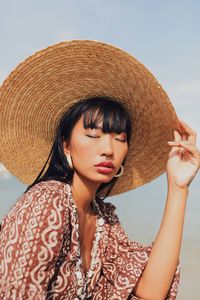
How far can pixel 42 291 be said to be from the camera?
7.37 ft

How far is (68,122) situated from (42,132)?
295 mm

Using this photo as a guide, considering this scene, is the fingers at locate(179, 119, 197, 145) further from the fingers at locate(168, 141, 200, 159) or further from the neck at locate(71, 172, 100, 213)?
the neck at locate(71, 172, 100, 213)

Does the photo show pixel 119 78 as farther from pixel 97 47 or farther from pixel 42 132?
pixel 42 132

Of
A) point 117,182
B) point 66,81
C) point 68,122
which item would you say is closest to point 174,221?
point 117,182

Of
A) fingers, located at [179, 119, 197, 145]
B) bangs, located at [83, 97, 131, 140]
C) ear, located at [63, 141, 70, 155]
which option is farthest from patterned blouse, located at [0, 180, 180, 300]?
fingers, located at [179, 119, 197, 145]

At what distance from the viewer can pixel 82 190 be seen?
2711 millimetres

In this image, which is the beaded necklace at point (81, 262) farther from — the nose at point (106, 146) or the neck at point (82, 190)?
the nose at point (106, 146)

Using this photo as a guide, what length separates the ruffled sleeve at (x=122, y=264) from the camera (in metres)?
2.79

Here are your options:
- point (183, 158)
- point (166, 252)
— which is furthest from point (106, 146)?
point (166, 252)

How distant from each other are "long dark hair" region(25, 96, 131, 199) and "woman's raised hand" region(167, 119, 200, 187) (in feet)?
1.00

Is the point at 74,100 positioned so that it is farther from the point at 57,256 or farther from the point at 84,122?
the point at 57,256

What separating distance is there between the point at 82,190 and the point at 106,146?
0.31 m

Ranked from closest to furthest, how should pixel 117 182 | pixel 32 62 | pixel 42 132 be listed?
1. pixel 32 62
2. pixel 42 132
3. pixel 117 182

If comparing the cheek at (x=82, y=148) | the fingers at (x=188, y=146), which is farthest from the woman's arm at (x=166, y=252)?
the cheek at (x=82, y=148)
